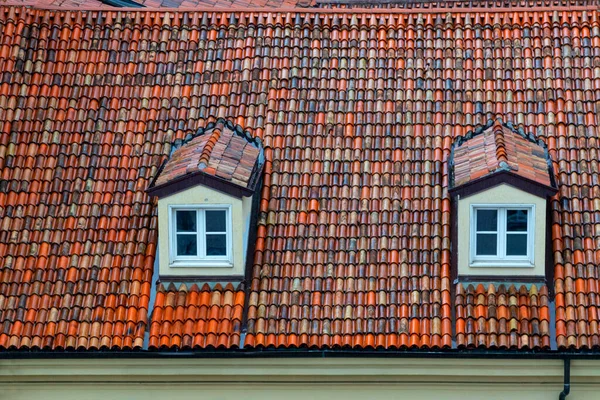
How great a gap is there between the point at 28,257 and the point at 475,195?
798 centimetres

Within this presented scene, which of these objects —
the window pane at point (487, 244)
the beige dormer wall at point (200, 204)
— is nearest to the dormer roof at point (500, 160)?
the window pane at point (487, 244)

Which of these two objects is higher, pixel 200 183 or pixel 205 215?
pixel 200 183

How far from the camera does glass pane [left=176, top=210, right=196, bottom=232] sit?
24156mm

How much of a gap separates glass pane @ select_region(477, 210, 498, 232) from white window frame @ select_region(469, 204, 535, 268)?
0.08 meters

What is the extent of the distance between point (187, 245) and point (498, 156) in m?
5.63

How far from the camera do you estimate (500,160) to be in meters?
23.8

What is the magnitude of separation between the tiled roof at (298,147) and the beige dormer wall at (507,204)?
0.40 m

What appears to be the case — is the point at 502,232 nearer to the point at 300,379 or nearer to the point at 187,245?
the point at 300,379

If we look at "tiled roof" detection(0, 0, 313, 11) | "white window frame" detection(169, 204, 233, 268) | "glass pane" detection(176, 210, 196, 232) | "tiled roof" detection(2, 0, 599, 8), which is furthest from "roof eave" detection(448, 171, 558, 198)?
"tiled roof" detection(0, 0, 313, 11)

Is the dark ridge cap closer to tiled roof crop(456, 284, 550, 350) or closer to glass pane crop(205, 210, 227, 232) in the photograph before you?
tiled roof crop(456, 284, 550, 350)

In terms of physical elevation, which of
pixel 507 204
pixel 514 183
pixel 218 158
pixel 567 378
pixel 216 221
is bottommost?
pixel 567 378

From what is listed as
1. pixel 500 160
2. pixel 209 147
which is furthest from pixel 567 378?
pixel 209 147

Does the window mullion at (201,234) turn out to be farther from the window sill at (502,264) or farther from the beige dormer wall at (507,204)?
the window sill at (502,264)

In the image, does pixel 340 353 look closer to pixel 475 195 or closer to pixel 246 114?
pixel 475 195
